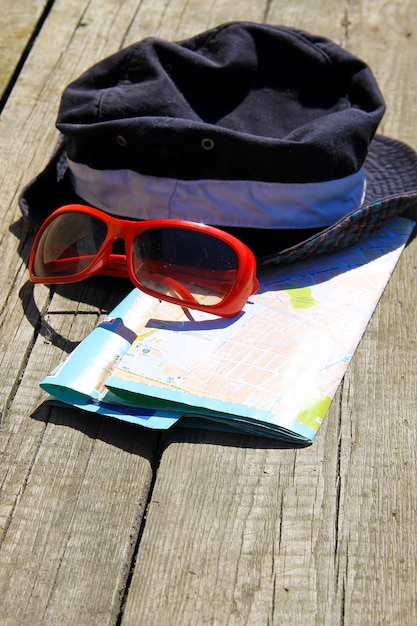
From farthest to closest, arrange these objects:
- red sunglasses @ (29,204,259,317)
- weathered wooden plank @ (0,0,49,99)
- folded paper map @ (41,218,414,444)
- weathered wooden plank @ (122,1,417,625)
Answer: weathered wooden plank @ (0,0,49,99), red sunglasses @ (29,204,259,317), folded paper map @ (41,218,414,444), weathered wooden plank @ (122,1,417,625)

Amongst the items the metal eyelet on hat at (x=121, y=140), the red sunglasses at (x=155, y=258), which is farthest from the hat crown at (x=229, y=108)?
the red sunglasses at (x=155, y=258)

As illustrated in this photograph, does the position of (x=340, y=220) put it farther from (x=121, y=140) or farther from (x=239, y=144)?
(x=121, y=140)

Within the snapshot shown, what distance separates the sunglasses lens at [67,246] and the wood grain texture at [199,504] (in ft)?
0.16

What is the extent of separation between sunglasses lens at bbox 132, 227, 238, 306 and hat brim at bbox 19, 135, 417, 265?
101 millimetres

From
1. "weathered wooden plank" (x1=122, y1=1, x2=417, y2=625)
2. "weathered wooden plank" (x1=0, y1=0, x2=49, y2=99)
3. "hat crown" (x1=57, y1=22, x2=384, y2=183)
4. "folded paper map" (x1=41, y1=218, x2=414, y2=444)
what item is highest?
"hat crown" (x1=57, y1=22, x2=384, y2=183)

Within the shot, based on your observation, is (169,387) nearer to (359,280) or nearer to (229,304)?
(229,304)

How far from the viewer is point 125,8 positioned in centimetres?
204

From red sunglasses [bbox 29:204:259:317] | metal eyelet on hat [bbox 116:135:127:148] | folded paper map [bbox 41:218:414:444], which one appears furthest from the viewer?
metal eyelet on hat [bbox 116:135:127:148]

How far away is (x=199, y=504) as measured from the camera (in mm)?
1002

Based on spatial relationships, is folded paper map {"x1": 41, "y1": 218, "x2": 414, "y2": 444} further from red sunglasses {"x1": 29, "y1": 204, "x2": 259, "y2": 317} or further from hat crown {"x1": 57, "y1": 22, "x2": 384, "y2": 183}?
hat crown {"x1": 57, "y1": 22, "x2": 384, "y2": 183}

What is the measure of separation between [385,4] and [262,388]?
1415 millimetres

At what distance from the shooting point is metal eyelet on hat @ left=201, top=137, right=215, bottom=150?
128 cm

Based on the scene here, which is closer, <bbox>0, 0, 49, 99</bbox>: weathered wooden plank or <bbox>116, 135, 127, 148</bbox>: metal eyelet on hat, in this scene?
<bbox>116, 135, 127, 148</bbox>: metal eyelet on hat

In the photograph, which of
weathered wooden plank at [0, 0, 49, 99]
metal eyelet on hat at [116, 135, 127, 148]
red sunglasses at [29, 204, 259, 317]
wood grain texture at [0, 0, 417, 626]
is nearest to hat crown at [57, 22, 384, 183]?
metal eyelet on hat at [116, 135, 127, 148]
